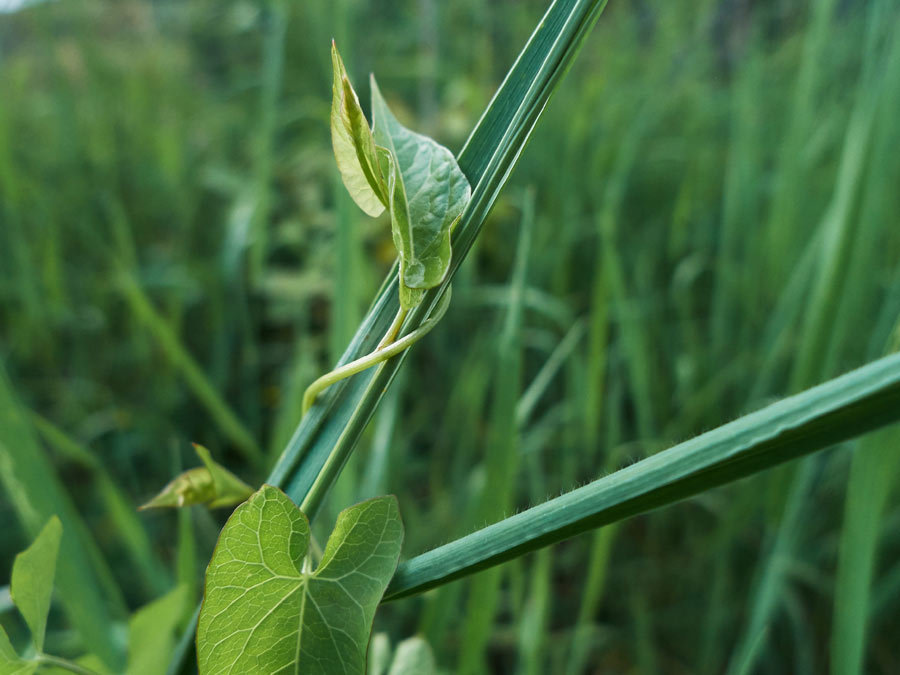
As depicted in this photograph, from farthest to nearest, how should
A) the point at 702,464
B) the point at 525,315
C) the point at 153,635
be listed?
the point at 525,315 → the point at 153,635 → the point at 702,464

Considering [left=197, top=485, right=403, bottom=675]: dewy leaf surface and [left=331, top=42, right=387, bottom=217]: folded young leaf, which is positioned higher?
[left=331, top=42, right=387, bottom=217]: folded young leaf

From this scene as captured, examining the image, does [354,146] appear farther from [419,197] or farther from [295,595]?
[295,595]

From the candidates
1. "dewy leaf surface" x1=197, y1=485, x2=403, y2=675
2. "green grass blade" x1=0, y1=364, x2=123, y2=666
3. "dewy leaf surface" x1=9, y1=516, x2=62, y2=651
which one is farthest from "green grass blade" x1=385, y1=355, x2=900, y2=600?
"green grass blade" x1=0, y1=364, x2=123, y2=666

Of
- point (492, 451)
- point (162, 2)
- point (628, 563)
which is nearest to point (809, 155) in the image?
point (628, 563)

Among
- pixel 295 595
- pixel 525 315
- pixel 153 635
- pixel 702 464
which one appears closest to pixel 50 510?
pixel 153 635

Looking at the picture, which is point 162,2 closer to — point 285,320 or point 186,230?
point 186,230

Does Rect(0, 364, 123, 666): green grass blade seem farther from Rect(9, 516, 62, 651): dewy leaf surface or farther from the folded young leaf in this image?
the folded young leaf
